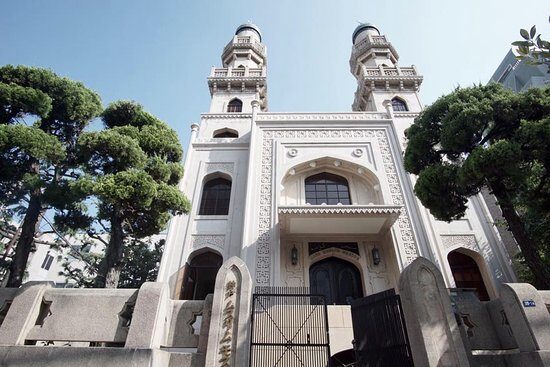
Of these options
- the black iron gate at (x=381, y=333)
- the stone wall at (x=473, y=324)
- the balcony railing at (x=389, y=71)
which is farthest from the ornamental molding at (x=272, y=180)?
the stone wall at (x=473, y=324)

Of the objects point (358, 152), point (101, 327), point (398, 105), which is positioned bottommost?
point (101, 327)

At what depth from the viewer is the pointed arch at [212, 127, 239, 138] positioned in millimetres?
14680

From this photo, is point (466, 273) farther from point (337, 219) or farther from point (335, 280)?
point (337, 219)

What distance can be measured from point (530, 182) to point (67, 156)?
1154cm

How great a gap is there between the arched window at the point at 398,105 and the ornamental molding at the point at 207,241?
11.4 meters

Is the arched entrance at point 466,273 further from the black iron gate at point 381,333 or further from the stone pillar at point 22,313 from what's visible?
the stone pillar at point 22,313

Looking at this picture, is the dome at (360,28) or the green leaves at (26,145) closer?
the green leaves at (26,145)

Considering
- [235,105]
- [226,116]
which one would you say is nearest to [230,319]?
[226,116]

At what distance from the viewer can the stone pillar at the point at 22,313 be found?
4278 millimetres

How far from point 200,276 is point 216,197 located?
3.17m

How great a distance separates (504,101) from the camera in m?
6.99

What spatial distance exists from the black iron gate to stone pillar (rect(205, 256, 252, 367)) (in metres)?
1.94

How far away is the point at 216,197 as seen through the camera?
1230cm

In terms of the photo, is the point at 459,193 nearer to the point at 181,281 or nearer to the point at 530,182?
the point at 530,182
